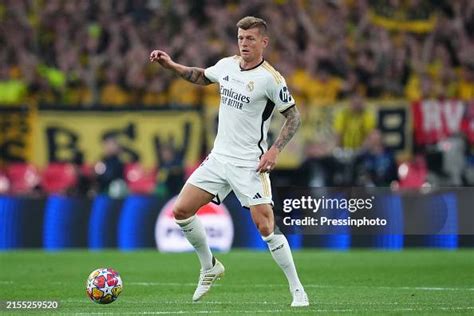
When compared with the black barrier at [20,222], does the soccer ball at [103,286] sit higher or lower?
higher

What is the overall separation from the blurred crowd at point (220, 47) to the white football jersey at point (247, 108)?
12.3m

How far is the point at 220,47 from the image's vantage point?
24.8 m

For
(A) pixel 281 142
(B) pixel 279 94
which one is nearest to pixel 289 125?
(A) pixel 281 142

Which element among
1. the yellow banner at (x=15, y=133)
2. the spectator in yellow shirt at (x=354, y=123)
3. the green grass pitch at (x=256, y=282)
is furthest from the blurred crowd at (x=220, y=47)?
the green grass pitch at (x=256, y=282)

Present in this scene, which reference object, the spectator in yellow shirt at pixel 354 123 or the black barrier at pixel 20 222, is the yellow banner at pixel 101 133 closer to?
the spectator in yellow shirt at pixel 354 123

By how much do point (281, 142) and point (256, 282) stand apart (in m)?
3.47

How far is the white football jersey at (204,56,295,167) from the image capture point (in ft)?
36.1

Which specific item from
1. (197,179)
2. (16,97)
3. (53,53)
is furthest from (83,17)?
(197,179)

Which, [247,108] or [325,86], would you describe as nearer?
[247,108]

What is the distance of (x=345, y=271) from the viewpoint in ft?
50.9

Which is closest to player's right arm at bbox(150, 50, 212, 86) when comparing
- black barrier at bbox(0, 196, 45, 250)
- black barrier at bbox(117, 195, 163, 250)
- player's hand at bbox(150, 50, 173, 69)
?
player's hand at bbox(150, 50, 173, 69)

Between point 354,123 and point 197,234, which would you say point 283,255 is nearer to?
point 197,234

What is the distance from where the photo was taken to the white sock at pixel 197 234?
37.3 feet

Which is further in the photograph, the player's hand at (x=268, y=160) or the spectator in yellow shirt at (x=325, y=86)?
the spectator in yellow shirt at (x=325, y=86)
